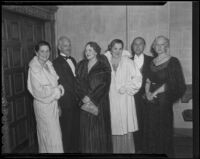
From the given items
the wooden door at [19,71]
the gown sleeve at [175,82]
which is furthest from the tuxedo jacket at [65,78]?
the gown sleeve at [175,82]

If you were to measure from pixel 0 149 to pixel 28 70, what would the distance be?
1032mm

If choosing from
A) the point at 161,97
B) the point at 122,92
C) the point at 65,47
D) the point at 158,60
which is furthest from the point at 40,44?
the point at 161,97

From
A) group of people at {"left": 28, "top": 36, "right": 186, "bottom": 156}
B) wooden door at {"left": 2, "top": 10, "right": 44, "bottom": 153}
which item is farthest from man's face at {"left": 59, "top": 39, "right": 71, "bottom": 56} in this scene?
wooden door at {"left": 2, "top": 10, "right": 44, "bottom": 153}

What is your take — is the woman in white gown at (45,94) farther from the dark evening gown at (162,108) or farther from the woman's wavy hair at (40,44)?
the dark evening gown at (162,108)

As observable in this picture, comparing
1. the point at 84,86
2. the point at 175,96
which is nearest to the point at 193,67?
the point at 175,96

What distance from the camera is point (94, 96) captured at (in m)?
3.30

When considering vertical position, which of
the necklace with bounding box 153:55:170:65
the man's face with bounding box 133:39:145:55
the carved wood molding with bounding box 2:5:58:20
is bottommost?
the necklace with bounding box 153:55:170:65

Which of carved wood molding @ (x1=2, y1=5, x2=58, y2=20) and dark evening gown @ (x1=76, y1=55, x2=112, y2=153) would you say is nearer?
carved wood molding @ (x1=2, y1=5, x2=58, y2=20)

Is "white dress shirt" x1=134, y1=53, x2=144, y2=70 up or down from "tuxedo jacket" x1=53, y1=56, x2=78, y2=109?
up

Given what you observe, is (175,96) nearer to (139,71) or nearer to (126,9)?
(139,71)

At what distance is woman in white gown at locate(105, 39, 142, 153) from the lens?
3.29 metres

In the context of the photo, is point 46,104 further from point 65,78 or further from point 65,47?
point 65,47

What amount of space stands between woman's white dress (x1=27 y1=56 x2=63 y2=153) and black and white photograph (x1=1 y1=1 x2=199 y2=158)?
12mm

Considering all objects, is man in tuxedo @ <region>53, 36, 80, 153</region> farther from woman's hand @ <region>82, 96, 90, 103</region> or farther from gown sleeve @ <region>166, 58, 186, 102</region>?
gown sleeve @ <region>166, 58, 186, 102</region>
